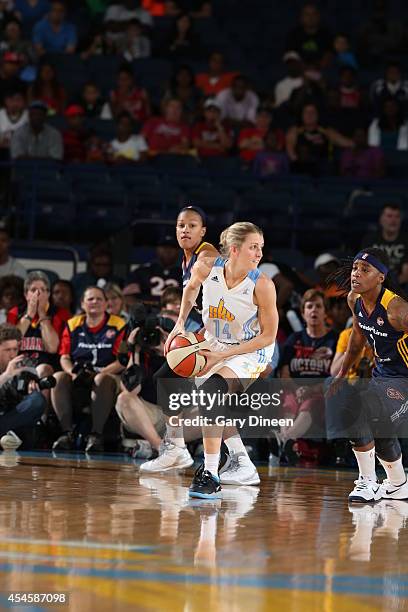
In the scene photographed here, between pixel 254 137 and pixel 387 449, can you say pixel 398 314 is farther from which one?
pixel 254 137

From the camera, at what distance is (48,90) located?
15.7 metres

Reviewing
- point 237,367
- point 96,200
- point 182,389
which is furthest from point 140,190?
point 237,367

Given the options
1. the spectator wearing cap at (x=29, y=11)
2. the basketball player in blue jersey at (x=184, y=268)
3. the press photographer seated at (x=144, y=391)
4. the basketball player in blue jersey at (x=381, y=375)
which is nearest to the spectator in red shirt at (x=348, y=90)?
the spectator wearing cap at (x=29, y=11)

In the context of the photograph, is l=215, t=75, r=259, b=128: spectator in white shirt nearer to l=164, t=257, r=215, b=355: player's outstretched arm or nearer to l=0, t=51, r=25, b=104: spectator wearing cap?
l=0, t=51, r=25, b=104: spectator wearing cap

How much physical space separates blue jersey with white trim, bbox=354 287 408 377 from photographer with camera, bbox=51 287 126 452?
333 centimetres

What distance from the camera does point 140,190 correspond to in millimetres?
14008

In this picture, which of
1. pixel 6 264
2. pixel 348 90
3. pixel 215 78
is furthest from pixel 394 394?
pixel 215 78

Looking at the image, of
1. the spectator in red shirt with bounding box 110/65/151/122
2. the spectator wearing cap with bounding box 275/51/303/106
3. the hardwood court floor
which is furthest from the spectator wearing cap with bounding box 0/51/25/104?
the hardwood court floor

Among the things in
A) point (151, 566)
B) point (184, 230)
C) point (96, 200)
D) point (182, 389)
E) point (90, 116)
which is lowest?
point (151, 566)

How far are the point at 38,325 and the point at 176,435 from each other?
8.25 feet

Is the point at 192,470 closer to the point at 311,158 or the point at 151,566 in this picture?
the point at 151,566

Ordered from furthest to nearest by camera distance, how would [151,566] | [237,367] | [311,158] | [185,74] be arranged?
[185,74] → [311,158] → [237,367] → [151,566]

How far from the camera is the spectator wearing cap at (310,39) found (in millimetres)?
17391

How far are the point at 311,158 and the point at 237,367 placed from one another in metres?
7.92
